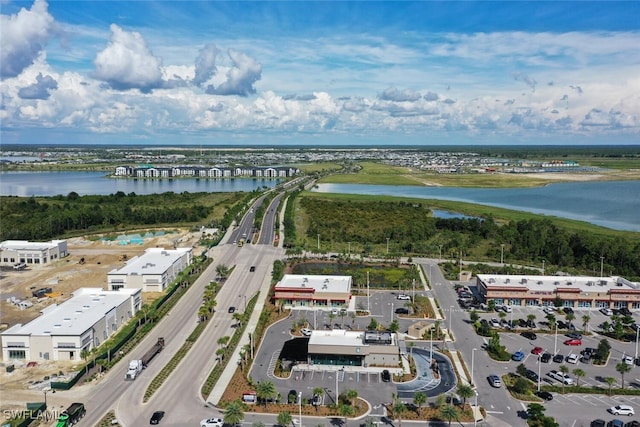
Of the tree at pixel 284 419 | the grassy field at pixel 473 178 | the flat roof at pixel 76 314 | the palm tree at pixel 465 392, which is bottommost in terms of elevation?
the tree at pixel 284 419

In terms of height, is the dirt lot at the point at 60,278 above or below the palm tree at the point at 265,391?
below

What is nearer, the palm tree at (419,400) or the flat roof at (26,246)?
the palm tree at (419,400)

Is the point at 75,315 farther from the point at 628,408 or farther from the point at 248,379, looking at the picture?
the point at 628,408

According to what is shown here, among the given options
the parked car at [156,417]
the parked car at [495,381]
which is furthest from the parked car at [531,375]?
the parked car at [156,417]

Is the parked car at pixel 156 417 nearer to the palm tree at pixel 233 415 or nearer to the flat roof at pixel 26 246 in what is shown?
the palm tree at pixel 233 415

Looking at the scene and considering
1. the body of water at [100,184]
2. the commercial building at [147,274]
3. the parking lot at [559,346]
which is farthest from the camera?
the body of water at [100,184]

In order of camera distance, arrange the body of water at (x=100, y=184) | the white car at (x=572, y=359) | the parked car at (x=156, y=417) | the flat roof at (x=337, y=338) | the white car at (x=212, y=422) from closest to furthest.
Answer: the white car at (x=212, y=422)
the parked car at (x=156, y=417)
the white car at (x=572, y=359)
the flat roof at (x=337, y=338)
the body of water at (x=100, y=184)
